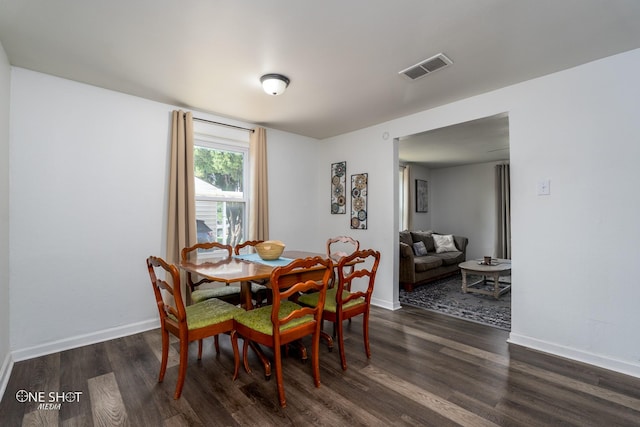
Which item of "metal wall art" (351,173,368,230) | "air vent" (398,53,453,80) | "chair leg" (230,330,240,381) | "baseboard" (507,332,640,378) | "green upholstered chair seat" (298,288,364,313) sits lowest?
"baseboard" (507,332,640,378)

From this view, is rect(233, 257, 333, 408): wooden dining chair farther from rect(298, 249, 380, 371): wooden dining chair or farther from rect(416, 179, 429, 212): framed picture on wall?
rect(416, 179, 429, 212): framed picture on wall

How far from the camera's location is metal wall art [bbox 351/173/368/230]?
407 cm

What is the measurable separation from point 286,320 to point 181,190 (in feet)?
6.63

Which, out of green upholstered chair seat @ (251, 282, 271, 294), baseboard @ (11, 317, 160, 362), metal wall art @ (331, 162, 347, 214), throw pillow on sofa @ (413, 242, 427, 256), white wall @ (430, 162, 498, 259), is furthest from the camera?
white wall @ (430, 162, 498, 259)

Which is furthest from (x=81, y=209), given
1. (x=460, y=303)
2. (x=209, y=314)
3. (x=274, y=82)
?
(x=460, y=303)

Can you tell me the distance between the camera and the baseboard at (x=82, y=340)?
2404 millimetres

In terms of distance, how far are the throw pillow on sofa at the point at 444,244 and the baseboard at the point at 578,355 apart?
3.15 meters

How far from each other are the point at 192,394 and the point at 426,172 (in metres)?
6.64

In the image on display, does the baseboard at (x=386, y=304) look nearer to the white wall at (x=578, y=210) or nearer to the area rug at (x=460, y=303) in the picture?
the area rug at (x=460, y=303)

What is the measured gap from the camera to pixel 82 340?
2.65 m

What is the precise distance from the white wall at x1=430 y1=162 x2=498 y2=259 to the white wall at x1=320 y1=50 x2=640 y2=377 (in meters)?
4.06

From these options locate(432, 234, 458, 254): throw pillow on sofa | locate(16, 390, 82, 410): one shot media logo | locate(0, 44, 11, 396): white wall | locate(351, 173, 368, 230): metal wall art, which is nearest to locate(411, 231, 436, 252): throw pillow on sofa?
locate(432, 234, 458, 254): throw pillow on sofa

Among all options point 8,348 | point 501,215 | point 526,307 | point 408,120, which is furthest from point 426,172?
point 8,348

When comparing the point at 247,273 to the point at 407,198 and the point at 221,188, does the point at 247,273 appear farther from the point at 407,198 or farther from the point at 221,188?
the point at 407,198
